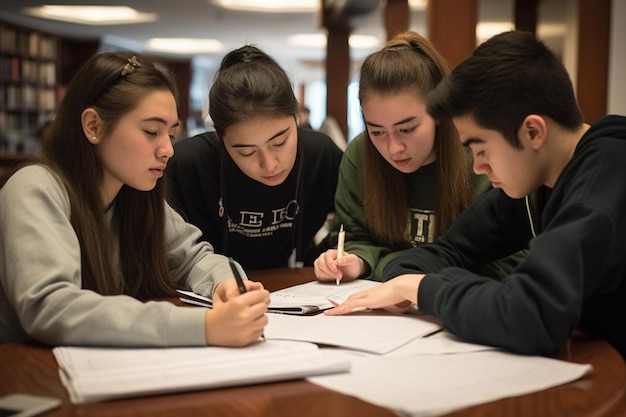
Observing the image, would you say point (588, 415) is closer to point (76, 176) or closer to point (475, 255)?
point (475, 255)

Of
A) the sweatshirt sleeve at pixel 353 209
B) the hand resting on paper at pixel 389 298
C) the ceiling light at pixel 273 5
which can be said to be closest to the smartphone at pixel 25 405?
the hand resting on paper at pixel 389 298

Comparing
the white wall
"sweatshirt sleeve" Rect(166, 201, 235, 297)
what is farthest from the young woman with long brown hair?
the white wall

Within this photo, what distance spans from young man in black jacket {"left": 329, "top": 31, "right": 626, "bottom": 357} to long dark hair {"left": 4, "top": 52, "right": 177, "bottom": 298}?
509 millimetres

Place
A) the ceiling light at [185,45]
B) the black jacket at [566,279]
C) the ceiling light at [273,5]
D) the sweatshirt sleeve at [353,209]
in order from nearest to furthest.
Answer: the black jacket at [566,279] < the sweatshirt sleeve at [353,209] < the ceiling light at [273,5] < the ceiling light at [185,45]

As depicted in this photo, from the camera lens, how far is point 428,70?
1812 mm

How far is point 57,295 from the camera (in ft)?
3.72

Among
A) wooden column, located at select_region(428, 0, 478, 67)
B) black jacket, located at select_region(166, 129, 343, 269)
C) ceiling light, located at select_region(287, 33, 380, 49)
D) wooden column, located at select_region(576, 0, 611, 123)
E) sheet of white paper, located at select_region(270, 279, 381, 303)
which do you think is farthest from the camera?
ceiling light, located at select_region(287, 33, 380, 49)

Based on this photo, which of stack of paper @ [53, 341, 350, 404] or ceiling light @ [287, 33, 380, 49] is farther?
ceiling light @ [287, 33, 380, 49]

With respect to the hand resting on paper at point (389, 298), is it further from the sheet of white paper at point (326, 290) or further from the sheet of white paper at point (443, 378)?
the sheet of white paper at point (443, 378)

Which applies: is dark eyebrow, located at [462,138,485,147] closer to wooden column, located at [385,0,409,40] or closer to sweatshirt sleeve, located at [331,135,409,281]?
sweatshirt sleeve, located at [331,135,409,281]

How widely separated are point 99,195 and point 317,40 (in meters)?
11.8

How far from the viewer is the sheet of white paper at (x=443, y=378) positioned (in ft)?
2.85

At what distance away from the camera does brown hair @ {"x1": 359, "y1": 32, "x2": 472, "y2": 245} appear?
1.78 meters

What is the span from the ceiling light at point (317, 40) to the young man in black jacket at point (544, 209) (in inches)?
443
